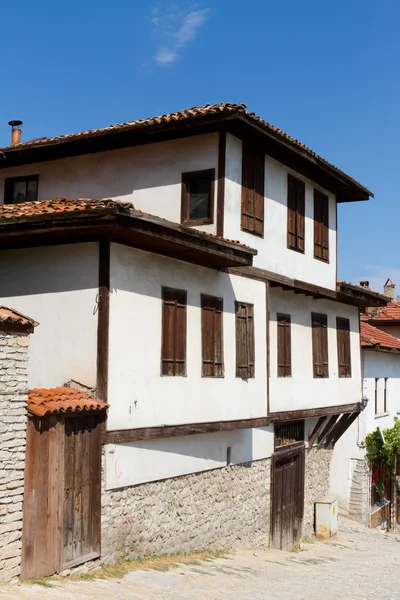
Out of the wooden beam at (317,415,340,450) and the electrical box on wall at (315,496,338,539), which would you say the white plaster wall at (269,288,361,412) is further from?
the electrical box on wall at (315,496,338,539)

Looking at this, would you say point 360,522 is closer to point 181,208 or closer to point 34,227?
point 181,208

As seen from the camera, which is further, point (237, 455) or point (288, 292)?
point (288, 292)

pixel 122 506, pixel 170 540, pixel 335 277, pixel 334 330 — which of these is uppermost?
pixel 335 277

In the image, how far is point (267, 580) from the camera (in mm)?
12695

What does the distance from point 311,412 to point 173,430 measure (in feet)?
21.0

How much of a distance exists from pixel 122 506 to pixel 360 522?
14.0 metres

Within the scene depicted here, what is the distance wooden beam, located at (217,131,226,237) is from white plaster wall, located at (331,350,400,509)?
1222cm

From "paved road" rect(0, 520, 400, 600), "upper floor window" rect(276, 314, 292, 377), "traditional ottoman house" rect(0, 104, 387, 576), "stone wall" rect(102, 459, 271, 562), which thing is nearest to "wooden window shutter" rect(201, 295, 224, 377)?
"traditional ottoman house" rect(0, 104, 387, 576)

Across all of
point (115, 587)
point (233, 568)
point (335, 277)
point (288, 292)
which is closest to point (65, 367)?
point (115, 587)

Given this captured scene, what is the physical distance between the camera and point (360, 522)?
22.9 m

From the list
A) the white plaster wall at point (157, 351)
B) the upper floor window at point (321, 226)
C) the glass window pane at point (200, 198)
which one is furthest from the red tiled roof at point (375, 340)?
the glass window pane at point (200, 198)

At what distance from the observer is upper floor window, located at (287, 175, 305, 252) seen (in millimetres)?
15992

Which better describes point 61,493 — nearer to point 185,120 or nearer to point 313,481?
point 185,120

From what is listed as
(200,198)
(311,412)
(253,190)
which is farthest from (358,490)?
(200,198)
